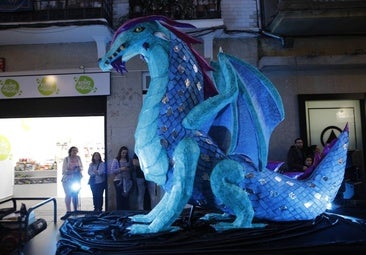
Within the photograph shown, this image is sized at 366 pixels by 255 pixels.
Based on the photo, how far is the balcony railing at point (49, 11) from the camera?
5.11 metres

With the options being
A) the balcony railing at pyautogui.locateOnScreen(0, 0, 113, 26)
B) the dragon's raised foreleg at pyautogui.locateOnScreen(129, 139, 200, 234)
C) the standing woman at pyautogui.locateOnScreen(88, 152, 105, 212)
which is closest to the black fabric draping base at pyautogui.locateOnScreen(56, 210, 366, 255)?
the dragon's raised foreleg at pyautogui.locateOnScreen(129, 139, 200, 234)

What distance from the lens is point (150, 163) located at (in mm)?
1960

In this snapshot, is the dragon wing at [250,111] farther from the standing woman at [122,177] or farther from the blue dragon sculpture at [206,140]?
the standing woman at [122,177]

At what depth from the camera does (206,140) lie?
2.02 m

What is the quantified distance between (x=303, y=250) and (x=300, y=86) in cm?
432

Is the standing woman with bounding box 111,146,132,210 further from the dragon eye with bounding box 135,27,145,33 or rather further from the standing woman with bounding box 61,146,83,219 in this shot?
the dragon eye with bounding box 135,27,145,33

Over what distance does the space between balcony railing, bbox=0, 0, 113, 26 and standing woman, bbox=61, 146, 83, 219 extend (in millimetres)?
2128

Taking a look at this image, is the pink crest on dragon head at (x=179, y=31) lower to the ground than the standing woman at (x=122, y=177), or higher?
higher

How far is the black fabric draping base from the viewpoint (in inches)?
62.7

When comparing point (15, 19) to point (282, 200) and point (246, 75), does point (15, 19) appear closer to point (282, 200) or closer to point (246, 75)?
point (246, 75)

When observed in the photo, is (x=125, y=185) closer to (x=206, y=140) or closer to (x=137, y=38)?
(x=206, y=140)

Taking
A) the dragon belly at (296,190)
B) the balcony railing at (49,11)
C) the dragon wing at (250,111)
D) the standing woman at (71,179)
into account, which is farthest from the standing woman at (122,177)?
the dragon belly at (296,190)

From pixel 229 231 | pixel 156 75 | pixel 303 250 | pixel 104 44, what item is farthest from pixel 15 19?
pixel 303 250

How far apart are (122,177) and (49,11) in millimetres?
2888
